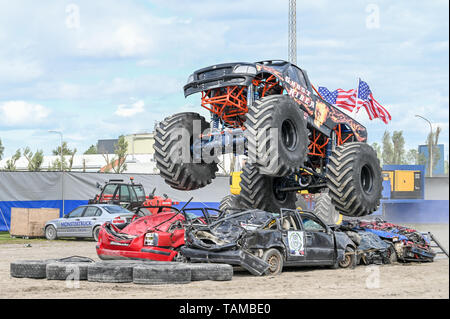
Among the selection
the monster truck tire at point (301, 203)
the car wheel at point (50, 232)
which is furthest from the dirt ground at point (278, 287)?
the monster truck tire at point (301, 203)

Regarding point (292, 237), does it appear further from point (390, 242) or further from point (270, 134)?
point (390, 242)

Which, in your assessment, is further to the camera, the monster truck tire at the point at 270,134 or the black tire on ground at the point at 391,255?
the black tire on ground at the point at 391,255

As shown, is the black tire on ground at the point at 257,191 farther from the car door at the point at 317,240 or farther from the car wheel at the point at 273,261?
the car wheel at the point at 273,261

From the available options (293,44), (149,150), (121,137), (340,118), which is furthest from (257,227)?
(149,150)

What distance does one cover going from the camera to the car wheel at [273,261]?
12.5 m

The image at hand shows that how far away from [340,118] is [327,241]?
13.4 ft

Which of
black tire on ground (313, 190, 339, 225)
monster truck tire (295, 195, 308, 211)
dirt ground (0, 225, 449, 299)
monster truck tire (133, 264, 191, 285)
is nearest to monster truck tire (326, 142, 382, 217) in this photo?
dirt ground (0, 225, 449, 299)

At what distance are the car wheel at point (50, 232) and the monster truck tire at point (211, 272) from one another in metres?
14.0

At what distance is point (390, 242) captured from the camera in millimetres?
15938

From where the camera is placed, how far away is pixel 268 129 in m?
13.2

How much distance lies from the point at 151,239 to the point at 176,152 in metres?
3.09

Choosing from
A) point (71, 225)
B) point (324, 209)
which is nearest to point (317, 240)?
point (324, 209)

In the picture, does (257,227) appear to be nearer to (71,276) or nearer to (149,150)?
(71,276)

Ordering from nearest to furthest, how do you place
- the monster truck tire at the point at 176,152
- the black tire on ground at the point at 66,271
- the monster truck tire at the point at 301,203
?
1. the black tire on ground at the point at 66,271
2. the monster truck tire at the point at 176,152
3. the monster truck tire at the point at 301,203
